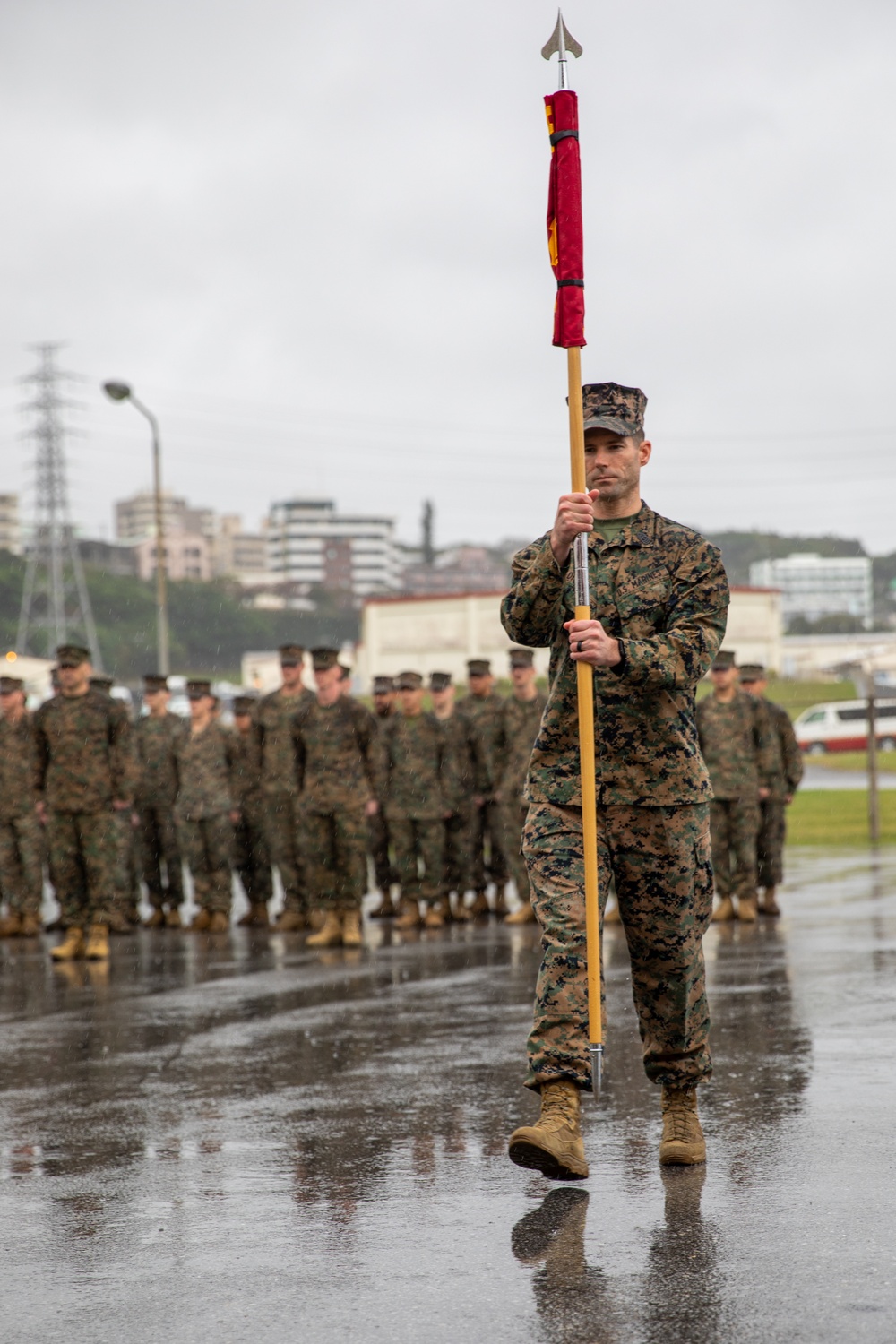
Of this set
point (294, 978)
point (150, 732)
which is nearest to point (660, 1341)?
point (294, 978)

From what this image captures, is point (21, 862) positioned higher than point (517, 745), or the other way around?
point (517, 745)

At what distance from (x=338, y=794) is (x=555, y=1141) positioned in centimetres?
860

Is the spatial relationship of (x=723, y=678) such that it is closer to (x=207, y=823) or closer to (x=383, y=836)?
(x=383, y=836)

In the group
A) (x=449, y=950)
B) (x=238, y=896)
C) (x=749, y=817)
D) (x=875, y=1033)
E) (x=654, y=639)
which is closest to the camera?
(x=654, y=639)

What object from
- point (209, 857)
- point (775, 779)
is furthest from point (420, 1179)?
point (209, 857)

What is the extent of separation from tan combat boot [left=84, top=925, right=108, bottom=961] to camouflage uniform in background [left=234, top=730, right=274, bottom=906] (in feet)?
10.9

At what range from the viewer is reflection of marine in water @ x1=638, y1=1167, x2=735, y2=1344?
3.68 meters

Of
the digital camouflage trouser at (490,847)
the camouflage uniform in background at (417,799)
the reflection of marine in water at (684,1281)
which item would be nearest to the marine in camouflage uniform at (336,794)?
the camouflage uniform in background at (417,799)

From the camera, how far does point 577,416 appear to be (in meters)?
5.26

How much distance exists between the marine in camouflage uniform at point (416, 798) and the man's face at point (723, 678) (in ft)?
8.32

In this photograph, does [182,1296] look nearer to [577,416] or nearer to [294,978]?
[577,416]

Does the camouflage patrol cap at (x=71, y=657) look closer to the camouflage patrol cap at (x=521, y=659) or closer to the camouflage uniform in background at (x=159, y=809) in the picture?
the camouflage uniform in background at (x=159, y=809)

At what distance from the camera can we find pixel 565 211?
564 cm

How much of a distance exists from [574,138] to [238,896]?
15089mm
